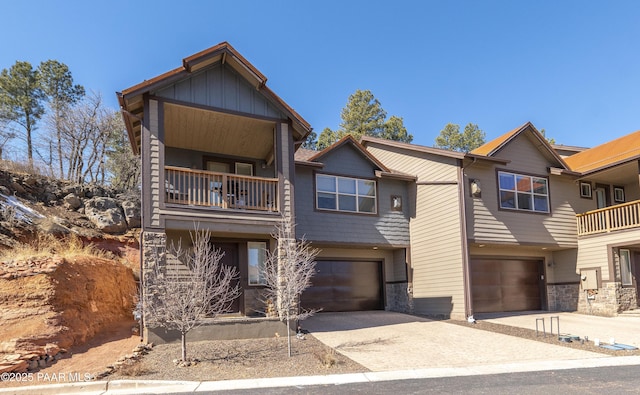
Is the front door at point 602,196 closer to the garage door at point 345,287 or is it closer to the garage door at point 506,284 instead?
the garage door at point 506,284

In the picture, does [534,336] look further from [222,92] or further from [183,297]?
[222,92]

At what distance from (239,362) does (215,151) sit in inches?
302

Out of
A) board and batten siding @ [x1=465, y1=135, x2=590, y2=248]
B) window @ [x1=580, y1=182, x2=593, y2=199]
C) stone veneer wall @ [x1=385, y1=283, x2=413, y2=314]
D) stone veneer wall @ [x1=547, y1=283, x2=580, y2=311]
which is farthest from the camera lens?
window @ [x1=580, y1=182, x2=593, y2=199]

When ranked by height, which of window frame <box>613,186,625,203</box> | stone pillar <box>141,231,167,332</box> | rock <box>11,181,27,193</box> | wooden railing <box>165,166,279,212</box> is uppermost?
rock <box>11,181,27,193</box>

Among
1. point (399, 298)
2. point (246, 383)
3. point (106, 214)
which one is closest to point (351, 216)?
point (399, 298)

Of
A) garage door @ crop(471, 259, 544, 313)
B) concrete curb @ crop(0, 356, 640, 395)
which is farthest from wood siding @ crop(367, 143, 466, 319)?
concrete curb @ crop(0, 356, 640, 395)

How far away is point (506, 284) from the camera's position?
1783 centimetres

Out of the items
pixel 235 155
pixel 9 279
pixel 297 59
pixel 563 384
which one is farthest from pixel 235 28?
pixel 563 384

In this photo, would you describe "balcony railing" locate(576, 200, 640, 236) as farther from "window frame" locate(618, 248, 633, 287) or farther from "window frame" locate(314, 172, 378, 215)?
"window frame" locate(314, 172, 378, 215)

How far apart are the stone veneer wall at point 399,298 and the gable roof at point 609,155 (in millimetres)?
8771

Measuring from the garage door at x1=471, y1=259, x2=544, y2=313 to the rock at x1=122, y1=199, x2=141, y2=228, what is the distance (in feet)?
47.1

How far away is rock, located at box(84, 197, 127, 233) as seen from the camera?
18891 millimetres

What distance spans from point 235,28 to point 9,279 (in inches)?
393

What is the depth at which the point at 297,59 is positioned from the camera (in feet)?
67.2
